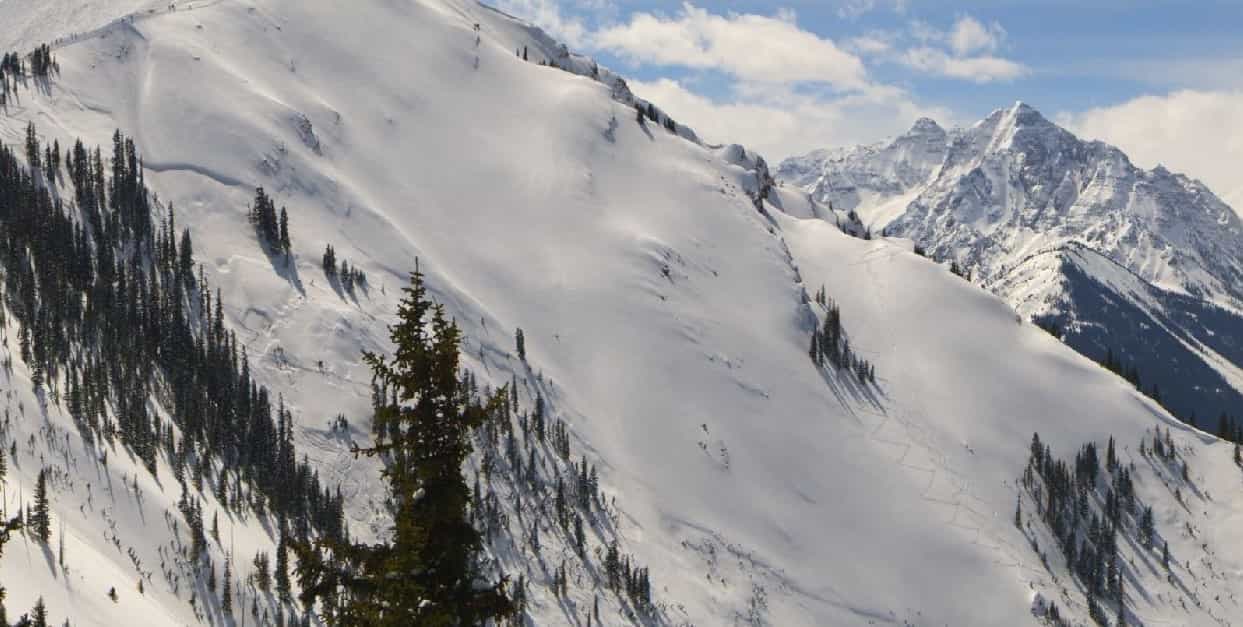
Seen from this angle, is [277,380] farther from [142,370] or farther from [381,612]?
[381,612]

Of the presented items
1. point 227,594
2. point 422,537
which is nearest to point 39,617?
point 422,537

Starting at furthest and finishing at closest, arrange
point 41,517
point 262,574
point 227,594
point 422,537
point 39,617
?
point 262,574, point 227,594, point 41,517, point 39,617, point 422,537

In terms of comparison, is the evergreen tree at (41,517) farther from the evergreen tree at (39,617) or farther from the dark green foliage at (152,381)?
the evergreen tree at (39,617)

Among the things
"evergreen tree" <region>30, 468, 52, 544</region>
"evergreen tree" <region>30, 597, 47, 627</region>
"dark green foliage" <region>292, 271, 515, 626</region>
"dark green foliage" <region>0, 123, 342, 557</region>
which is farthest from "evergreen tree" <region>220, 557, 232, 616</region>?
"dark green foliage" <region>292, 271, 515, 626</region>

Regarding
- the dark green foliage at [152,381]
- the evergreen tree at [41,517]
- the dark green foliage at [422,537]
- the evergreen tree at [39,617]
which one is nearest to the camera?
the dark green foliage at [422,537]

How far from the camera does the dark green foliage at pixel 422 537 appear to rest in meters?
21.2

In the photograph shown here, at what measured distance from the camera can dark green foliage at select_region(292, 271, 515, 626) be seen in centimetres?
2117

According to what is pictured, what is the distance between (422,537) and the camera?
21.4 m

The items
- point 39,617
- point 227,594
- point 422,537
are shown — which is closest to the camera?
point 422,537

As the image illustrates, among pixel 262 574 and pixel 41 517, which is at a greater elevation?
pixel 41 517

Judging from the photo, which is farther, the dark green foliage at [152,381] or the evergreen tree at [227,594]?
the dark green foliage at [152,381]

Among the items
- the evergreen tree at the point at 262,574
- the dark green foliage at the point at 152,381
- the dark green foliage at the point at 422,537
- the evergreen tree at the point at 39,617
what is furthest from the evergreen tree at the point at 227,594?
the dark green foliage at the point at 422,537

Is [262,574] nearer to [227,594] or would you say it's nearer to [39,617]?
[227,594]

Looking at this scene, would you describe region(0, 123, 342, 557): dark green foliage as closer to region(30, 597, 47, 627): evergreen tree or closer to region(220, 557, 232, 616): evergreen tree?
region(220, 557, 232, 616): evergreen tree
